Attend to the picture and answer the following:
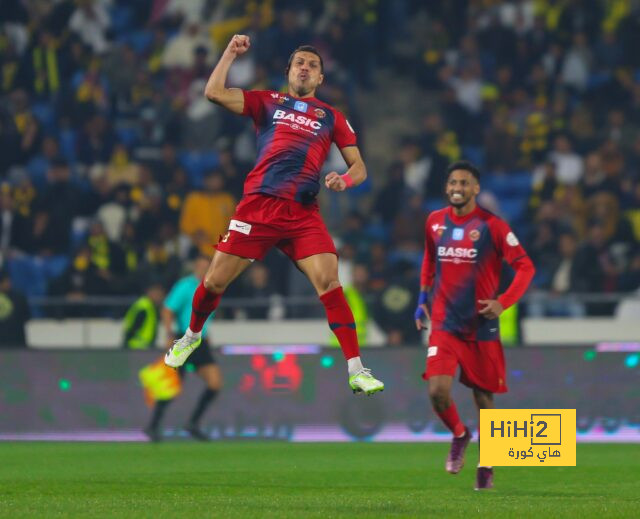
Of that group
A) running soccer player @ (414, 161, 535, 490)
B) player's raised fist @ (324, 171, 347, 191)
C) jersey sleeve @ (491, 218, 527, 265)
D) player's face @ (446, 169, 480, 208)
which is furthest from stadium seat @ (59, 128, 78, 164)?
player's raised fist @ (324, 171, 347, 191)

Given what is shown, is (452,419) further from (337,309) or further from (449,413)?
(337,309)

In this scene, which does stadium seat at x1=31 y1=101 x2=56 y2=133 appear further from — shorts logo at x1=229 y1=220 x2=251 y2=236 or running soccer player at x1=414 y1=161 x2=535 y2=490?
shorts logo at x1=229 y1=220 x2=251 y2=236

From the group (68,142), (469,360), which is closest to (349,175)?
(469,360)

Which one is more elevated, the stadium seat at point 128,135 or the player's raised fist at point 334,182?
the stadium seat at point 128,135

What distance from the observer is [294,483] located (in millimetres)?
10656

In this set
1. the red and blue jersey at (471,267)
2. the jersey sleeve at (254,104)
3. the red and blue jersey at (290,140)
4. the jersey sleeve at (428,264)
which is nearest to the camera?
the red and blue jersey at (290,140)

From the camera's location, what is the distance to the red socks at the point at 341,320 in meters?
9.66

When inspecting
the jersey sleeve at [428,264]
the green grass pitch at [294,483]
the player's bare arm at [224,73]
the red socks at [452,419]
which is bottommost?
the green grass pitch at [294,483]

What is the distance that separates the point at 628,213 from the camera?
19312 mm

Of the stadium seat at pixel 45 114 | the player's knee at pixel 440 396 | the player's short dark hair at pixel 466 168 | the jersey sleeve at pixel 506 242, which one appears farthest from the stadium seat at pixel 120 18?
the player's knee at pixel 440 396

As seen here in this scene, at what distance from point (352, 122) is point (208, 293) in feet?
36.8

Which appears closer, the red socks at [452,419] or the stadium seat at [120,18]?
the red socks at [452,419]

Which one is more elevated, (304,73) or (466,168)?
(304,73)

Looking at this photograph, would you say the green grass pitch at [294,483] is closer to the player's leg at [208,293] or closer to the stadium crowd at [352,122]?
the player's leg at [208,293]
